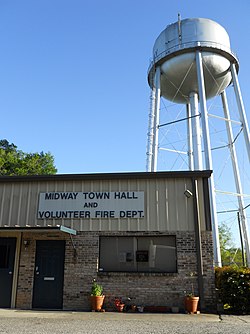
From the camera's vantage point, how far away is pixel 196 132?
18.8 metres

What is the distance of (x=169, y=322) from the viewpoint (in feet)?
29.1

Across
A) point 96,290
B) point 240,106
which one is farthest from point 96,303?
point 240,106

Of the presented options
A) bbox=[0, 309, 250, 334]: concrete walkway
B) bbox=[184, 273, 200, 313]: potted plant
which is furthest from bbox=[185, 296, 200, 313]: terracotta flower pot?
bbox=[0, 309, 250, 334]: concrete walkway

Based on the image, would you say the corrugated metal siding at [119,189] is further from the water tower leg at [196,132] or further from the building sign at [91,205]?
the water tower leg at [196,132]

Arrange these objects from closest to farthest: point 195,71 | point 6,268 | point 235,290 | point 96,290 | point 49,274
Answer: point 235,290 → point 96,290 → point 49,274 → point 6,268 → point 195,71

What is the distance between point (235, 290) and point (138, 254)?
3.23m

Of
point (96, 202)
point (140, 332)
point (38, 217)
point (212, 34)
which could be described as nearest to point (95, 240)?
point (96, 202)

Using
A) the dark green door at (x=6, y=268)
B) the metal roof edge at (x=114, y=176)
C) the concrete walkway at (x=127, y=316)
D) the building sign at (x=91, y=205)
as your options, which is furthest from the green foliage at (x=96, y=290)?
the metal roof edge at (x=114, y=176)

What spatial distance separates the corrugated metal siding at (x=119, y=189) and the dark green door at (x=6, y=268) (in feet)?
2.30

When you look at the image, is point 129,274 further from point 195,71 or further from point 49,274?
point 195,71

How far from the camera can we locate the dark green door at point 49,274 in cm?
1179

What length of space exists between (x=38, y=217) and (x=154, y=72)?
39.1ft

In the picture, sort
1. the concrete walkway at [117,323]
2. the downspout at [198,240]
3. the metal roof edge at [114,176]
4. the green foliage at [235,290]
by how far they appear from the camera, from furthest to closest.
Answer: the metal roof edge at [114,176] → the downspout at [198,240] → the green foliage at [235,290] → the concrete walkway at [117,323]

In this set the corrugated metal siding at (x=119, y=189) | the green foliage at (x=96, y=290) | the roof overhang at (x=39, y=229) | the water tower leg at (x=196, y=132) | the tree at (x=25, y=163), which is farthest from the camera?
the tree at (x=25, y=163)
